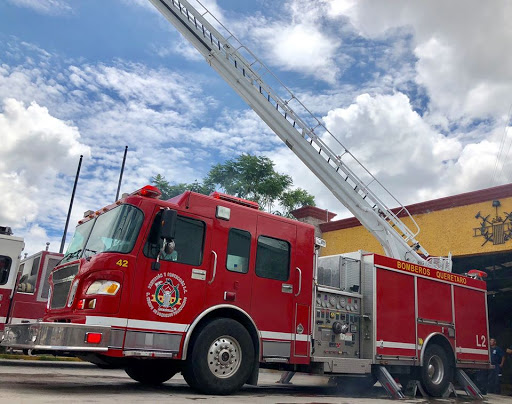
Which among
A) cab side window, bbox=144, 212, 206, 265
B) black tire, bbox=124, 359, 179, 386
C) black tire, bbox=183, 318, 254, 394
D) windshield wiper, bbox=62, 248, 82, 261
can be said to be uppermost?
cab side window, bbox=144, 212, 206, 265

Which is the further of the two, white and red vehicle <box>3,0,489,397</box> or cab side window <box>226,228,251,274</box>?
cab side window <box>226,228,251,274</box>

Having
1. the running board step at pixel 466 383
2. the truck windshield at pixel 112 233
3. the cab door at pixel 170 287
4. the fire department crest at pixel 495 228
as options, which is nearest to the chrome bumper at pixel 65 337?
the cab door at pixel 170 287

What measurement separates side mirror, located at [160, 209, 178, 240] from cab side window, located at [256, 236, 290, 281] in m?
1.67

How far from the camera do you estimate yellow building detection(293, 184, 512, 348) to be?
1291 cm

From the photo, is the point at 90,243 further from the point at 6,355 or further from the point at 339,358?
the point at 6,355

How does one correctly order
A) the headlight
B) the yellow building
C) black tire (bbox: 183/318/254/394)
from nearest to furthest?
1. the headlight
2. black tire (bbox: 183/318/254/394)
3. the yellow building

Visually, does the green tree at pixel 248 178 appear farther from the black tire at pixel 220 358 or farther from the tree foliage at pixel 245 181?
the black tire at pixel 220 358

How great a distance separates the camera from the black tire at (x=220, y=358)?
21.2 feet

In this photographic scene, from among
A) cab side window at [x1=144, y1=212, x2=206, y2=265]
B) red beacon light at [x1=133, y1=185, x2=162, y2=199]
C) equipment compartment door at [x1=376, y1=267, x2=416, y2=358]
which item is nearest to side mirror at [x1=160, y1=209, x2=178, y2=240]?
cab side window at [x1=144, y1=212, x2=206, y2=265]

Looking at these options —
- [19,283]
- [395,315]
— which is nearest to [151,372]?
[395,315]

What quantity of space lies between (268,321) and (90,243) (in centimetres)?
276

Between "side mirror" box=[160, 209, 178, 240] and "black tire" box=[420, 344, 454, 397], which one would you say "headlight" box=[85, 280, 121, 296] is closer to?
"side mirror" box=[160, 209, 178, 240]

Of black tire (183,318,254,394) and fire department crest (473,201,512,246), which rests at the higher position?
fire department crest (473,201,512,246)

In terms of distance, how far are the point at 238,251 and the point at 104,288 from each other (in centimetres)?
204
